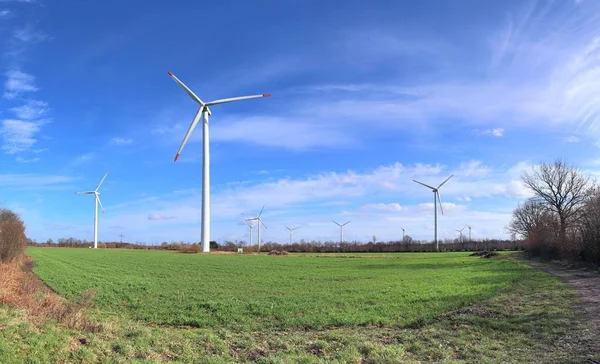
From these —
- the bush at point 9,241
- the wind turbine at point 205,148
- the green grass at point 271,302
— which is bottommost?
the green grass at point 271,302

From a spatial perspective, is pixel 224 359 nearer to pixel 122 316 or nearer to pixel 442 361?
pixel 442 361

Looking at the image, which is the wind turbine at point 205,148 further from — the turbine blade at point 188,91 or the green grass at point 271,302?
the green grass at point 271,302

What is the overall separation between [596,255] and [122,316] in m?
44.5

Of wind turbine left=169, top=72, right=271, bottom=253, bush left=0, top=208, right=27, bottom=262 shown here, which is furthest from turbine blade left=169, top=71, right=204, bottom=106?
bush left=0, top=208, right=27, bottom=262

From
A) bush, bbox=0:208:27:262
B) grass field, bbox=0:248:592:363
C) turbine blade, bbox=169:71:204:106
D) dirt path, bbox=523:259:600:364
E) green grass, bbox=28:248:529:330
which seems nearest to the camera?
grass field, bbox=0:248:592:363

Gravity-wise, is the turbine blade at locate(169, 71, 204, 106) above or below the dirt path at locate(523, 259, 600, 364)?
above

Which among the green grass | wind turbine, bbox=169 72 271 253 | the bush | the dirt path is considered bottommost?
the green grass

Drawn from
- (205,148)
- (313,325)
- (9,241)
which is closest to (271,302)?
(313,325)

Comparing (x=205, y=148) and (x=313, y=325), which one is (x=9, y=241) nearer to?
(x=313, y=325)

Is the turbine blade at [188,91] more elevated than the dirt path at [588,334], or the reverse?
the turbine blade at [188,91]

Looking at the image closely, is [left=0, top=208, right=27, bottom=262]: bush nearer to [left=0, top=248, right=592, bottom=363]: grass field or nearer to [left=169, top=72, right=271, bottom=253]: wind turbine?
[left=0, top=248, right=592, bottom=363]: grass field

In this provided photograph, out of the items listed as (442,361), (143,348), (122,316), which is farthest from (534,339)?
(122,316)

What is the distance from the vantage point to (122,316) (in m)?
19.6

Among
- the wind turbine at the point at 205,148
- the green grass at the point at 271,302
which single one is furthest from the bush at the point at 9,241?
the wind turbine at the point at 205,148
